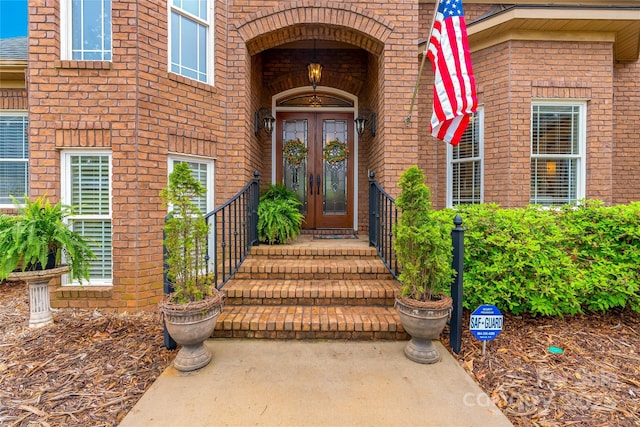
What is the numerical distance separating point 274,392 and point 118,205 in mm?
2936

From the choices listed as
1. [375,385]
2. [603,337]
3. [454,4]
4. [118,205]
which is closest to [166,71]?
[118,205]

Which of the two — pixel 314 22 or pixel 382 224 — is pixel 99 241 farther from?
pixel 314 22

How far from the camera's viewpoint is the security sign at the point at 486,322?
250 centimetres

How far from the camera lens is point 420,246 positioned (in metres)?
2.50

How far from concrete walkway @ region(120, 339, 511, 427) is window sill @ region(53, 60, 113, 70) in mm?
3558

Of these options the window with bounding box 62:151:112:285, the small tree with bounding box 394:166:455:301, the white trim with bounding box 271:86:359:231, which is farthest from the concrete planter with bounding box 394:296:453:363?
the window with bounding box 62:151:112:285

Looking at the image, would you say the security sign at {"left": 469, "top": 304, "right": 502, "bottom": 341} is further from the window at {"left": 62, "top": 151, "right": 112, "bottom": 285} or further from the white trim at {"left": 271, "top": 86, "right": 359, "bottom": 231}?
the window at {"left": 62, "top": 151, "right": 112, "bottom": 285}

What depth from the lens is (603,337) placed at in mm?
2873

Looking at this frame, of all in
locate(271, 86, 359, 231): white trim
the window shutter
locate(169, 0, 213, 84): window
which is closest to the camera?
the window shutter

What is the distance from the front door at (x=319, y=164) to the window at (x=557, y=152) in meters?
3.06

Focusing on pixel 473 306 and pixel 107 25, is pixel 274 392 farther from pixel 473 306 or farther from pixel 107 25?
pixel 107 25

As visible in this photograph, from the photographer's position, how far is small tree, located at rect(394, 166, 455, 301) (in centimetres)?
246

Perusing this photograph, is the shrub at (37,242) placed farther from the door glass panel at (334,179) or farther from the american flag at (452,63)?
the american flag at (452,63)

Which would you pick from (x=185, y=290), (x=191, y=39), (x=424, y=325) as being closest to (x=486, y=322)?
(x=424, y=325)
